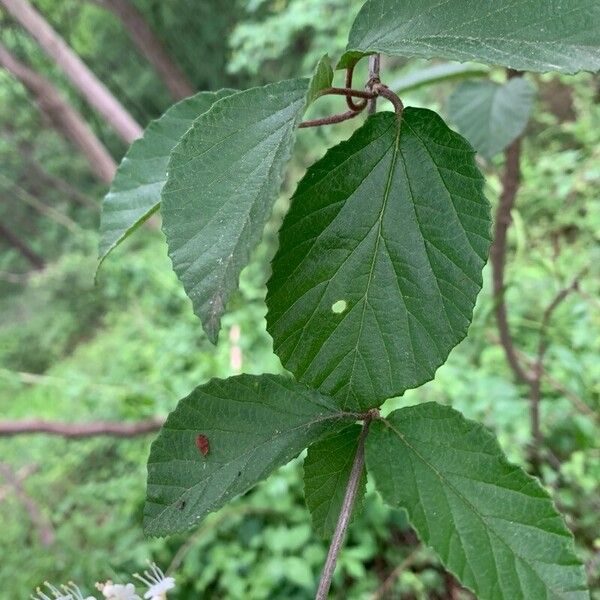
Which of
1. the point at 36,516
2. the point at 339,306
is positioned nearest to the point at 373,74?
the point at 339,306

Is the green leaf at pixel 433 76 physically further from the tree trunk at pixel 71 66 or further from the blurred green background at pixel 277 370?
the tree trunk at pixel 71 66

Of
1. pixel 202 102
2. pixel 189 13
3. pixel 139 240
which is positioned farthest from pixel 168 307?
pixel 189 13

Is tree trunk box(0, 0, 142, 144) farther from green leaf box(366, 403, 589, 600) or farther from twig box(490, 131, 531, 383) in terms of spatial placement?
green leaf box(366, 403, 589, 600)

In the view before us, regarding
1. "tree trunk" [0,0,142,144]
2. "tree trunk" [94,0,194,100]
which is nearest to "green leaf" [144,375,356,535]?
"tree trunk" [0,0,142,144]

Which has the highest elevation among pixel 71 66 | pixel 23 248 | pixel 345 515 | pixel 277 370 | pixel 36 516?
pixel 23 248

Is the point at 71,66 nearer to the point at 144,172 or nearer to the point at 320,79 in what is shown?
the point at 144,172

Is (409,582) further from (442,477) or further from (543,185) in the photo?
(543,185)

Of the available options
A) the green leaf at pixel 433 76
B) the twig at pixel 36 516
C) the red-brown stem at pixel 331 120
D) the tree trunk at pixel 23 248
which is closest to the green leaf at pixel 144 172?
the red-brown stem at pixel 331 120

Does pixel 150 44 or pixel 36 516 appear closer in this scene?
pixel 36 516
